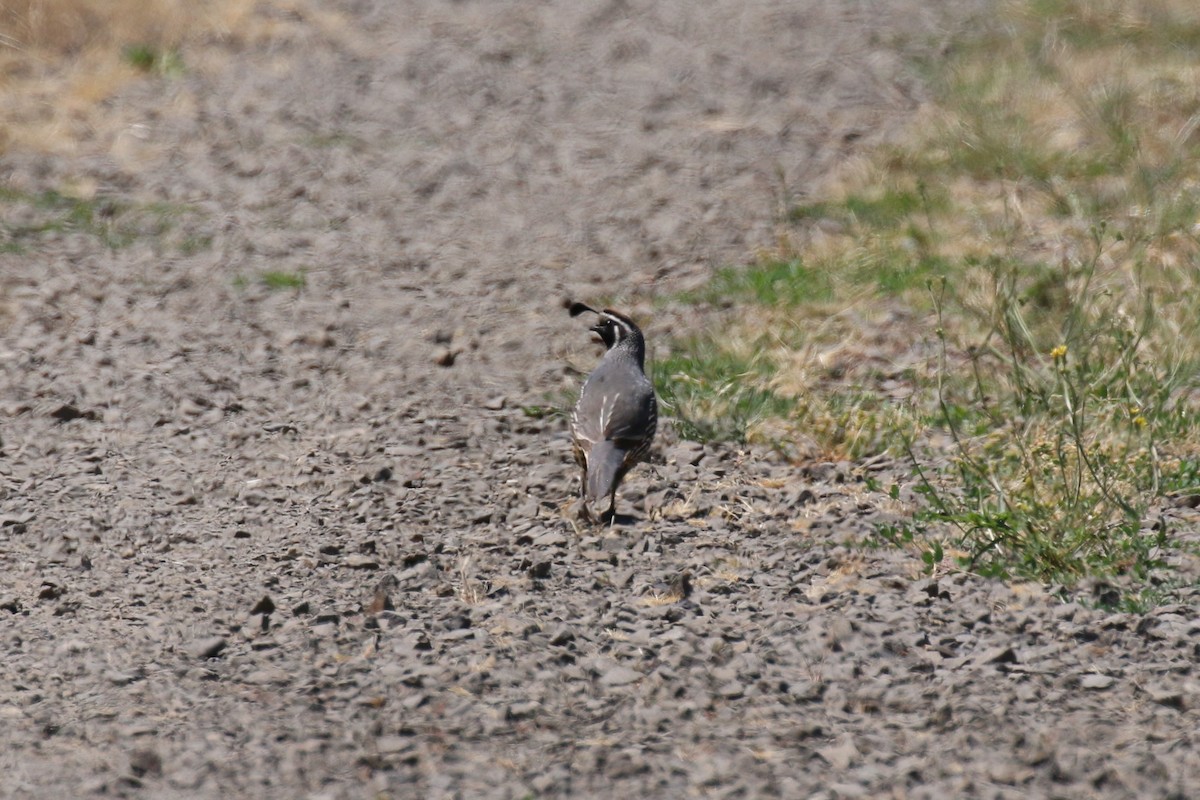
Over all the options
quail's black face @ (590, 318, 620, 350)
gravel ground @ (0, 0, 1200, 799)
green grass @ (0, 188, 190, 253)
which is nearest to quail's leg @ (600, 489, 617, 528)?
gravel ground @ (0, 0, 1200, 799)

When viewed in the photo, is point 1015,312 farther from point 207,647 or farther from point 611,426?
point 207,647

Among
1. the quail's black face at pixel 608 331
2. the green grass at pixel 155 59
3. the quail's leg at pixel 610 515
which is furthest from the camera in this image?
the green grass at pixel 155 59

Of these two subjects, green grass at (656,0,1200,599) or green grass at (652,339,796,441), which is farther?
green grass at (652,339,796,441)

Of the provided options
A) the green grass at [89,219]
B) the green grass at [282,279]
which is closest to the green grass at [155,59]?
the green grass at [89,219]

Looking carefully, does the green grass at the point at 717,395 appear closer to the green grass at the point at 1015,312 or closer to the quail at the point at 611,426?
the green grass at the point at 1015,312

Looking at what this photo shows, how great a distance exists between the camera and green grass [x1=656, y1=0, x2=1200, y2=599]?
5.96 m

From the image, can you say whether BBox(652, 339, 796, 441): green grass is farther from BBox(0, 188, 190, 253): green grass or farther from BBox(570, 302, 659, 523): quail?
BBox(0, 188, 190, 253): green grass

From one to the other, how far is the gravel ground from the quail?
197mm

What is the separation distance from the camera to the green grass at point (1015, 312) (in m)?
5.96

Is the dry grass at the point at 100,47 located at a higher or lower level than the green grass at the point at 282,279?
higher

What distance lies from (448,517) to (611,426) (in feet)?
2.28

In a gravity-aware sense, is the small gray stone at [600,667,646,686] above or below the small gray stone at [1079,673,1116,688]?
below

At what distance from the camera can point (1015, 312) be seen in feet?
21.7

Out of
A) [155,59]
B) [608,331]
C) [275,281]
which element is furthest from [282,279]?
[155,59]
